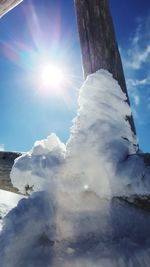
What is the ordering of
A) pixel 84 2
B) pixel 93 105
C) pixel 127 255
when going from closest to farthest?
pixel 127 255 < pixel 93 105 < pixel 84 2

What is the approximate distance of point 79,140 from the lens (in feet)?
4.66

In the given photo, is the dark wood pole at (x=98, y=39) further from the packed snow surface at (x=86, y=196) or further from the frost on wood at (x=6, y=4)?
the packed snow surface at (x=86, y=196)

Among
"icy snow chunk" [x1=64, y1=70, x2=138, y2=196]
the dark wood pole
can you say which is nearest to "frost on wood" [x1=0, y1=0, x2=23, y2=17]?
the dark wood pole

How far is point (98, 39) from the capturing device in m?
2.43

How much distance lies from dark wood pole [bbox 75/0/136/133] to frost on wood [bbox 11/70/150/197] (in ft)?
2.66

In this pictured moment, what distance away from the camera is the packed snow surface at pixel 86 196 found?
1.17 m

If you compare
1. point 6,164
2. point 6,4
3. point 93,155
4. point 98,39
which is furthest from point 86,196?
point 6,4

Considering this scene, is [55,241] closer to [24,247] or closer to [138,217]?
[24,247]

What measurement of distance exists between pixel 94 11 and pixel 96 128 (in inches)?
59.1

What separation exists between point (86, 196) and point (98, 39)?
A: 145 centimetres

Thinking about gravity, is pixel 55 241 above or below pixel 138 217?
below

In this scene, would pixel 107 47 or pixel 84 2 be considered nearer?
pixel 107 47

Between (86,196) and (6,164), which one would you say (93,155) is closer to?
(86,196)

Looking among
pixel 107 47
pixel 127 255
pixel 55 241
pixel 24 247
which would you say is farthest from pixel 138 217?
pixel 107 47
